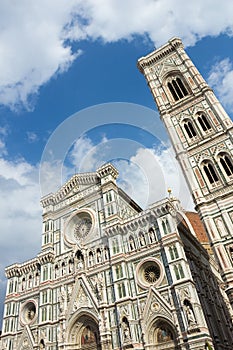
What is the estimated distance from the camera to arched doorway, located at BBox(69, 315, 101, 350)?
2467 centimetres

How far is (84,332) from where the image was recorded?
2559 cm

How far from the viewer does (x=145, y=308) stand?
22.7 m

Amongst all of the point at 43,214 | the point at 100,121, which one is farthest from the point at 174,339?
the point at 43,214

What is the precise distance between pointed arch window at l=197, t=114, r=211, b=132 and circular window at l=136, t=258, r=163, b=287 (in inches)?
563

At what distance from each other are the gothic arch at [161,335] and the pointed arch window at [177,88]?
2391cm

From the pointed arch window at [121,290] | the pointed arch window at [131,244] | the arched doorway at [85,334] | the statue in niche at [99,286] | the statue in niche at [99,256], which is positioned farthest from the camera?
the statue in niche at [99,256]

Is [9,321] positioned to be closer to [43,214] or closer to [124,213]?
[43,214]

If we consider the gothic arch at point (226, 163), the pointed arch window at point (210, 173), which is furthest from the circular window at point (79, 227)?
the gothic arch at point (226, 163)

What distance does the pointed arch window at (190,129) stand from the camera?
100.0 feet

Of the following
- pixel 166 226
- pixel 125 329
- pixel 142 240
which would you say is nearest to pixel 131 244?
pixel 142 240

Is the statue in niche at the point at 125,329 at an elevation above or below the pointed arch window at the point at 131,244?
below

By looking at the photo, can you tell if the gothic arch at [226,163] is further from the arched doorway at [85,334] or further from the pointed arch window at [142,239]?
the arched doorway at [85,334]

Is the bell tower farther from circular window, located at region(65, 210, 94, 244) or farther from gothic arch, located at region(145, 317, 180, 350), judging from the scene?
circular window, located at region(65, 210, 94, 244)

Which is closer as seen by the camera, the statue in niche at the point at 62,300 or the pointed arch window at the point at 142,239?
the pointed arch window at the point at 142,239
